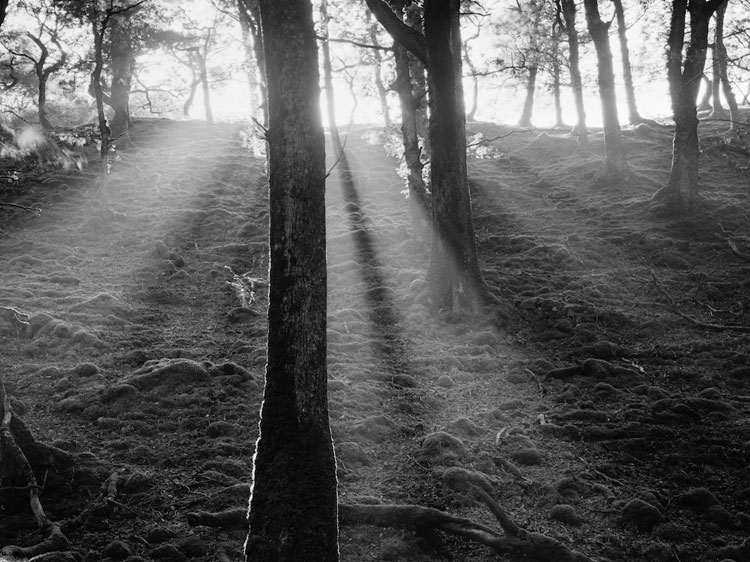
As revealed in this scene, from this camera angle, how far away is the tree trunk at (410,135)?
649 inches

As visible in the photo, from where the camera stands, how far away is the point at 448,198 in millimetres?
12203

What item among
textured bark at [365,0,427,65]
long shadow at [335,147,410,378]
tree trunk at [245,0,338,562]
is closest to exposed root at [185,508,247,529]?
tree trunk at [245,0,338,562]

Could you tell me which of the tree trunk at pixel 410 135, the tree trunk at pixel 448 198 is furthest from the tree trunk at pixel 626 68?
the tree trunk at pixel 448 198

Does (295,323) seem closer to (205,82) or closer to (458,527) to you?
(458,527)

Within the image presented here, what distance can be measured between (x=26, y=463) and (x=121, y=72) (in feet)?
80.6

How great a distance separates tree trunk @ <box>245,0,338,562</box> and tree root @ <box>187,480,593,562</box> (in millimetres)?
1724

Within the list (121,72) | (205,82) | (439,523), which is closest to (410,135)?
(439,523)

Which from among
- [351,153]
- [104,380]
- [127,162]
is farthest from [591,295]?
[127,162]

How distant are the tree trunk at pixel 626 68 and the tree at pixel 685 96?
300 inches

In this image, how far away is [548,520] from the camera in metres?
6.30

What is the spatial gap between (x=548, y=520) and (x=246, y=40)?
97.4ft

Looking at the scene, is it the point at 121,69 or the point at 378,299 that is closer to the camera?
the point at 378,299

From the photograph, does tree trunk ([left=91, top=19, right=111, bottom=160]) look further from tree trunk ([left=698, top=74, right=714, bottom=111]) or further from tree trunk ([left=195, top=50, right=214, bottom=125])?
tree trunk ([left=698, top=74, right=714, bottom=111])

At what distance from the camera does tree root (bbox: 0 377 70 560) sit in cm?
544
